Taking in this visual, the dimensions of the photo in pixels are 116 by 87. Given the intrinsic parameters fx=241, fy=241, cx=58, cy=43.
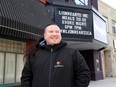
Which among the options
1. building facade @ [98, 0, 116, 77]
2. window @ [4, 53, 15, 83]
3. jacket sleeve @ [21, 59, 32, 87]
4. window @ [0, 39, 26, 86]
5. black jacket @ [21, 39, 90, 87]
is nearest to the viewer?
black jacket @ [21, 39, 90, 87]

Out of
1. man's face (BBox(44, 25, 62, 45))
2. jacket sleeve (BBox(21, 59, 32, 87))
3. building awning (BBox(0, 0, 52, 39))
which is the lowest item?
jacket sleeve (BBox(21, 59, 32, 87))

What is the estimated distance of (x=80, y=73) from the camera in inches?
124

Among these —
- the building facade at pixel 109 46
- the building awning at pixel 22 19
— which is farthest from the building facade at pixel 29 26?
the building facade at pixel 109 46

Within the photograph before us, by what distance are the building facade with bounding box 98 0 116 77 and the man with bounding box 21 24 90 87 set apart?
68.5ft

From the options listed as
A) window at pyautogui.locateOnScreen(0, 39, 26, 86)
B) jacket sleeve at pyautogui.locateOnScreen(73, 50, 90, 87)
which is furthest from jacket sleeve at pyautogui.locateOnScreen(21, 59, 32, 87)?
window at pyautogui.locateOnScreen(0, 39, 26, 86)

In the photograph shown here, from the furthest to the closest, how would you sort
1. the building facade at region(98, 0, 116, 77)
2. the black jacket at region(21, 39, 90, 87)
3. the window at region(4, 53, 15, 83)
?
the building facade at region(98, 0, 116, 77) < the window at region(4, 53, 15, 83) < the black jacket at region(21, 39, 90, 87)

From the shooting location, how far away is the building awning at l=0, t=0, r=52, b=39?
305 inches

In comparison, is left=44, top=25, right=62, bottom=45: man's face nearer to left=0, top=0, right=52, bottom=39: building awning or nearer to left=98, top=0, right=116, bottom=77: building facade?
left=0, top=0, right=52, bottom=39: building awning

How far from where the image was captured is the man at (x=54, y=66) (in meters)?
3.07

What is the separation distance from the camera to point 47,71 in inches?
121

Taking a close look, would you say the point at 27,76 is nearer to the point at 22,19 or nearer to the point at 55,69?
the point at 55,69

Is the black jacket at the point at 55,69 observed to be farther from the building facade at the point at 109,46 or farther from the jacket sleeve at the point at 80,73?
the building facade at the point at 109,46

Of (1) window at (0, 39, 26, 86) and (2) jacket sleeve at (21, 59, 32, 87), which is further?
(1) window at (0, 39, 26, 86)

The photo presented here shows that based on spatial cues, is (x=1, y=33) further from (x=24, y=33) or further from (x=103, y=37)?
(x=103, y=37)
